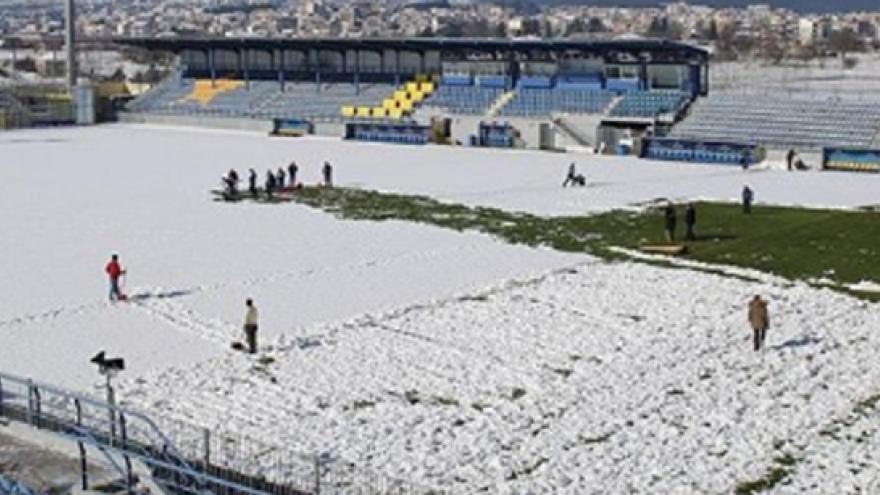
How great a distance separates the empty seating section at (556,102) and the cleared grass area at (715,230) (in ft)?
77.9

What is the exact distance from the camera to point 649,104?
59219 millimetres

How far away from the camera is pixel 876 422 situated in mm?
16234

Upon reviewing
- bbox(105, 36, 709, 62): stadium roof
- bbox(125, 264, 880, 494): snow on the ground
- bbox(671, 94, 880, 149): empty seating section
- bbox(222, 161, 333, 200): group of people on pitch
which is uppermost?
bbox(105, 36, 709, 62): stadium roof

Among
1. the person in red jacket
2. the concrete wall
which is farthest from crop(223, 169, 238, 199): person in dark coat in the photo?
the concrete wall

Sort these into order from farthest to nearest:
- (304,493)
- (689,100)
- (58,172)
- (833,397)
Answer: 1. (689,100)
2. (58,172)
3. (833,397)
4. (304,493)

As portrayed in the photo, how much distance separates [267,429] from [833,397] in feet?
25.8

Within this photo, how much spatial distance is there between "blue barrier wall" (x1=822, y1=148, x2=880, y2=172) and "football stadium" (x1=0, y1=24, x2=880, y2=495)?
0.11 m

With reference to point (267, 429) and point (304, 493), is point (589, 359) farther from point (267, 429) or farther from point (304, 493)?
point (304, 493)

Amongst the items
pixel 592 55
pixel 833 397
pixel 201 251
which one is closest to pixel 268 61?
pixel 592 55

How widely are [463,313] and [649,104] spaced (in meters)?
38.4

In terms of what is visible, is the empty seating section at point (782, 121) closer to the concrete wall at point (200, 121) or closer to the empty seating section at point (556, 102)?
the empty seating section at point (556, 102)

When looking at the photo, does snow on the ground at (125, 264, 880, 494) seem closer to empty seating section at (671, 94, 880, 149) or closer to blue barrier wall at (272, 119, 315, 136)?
empty seating section at (671, 94, 880, 149)

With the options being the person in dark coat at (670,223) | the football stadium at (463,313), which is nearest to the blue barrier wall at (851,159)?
the football stadium at (463,313)

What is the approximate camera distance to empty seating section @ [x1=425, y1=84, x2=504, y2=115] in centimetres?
6544
